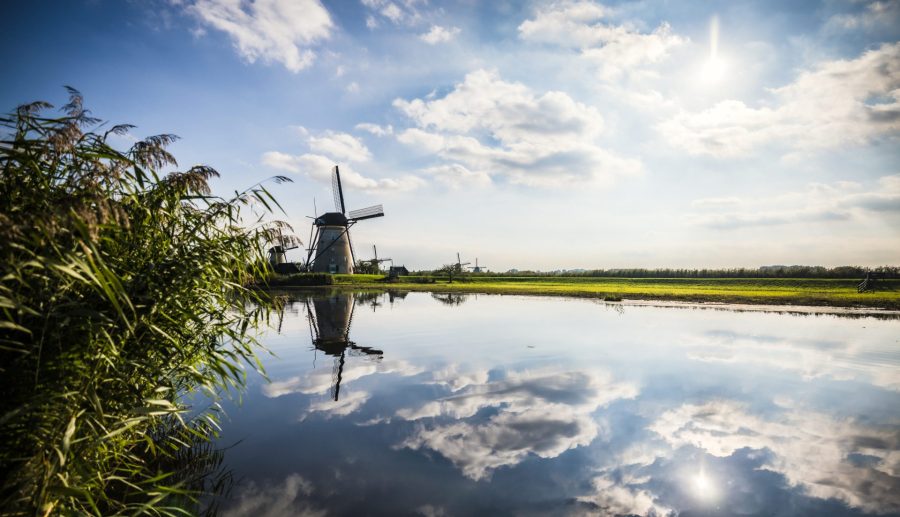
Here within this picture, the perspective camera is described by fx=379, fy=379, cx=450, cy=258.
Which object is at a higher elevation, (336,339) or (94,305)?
(94,305)

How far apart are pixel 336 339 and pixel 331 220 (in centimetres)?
5610

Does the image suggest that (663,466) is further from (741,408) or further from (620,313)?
(620,313)

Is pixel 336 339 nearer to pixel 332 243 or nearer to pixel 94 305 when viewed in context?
pixel 94 305

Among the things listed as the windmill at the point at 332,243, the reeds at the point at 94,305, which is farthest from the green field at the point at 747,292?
the reeds at the point at 94,305

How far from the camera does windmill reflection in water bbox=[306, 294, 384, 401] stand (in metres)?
12.5

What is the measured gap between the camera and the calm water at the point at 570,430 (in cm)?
553

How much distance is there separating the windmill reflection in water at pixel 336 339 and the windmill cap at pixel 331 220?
44.7 m

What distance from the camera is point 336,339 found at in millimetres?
17516

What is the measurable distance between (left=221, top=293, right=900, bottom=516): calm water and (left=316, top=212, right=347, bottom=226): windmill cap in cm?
5658

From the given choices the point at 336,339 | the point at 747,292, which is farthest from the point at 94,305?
the point at 747,292

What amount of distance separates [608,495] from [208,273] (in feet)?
21.8

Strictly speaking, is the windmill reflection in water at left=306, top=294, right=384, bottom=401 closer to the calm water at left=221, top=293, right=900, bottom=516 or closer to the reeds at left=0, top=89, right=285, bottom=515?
the calm water at left=221, top=293, right=900, bottom=516

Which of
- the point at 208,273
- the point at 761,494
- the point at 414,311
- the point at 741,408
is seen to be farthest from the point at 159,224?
the point at 414,311

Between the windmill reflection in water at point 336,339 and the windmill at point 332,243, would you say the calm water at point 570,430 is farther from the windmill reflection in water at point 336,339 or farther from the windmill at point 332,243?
the windmill at point 332,243
